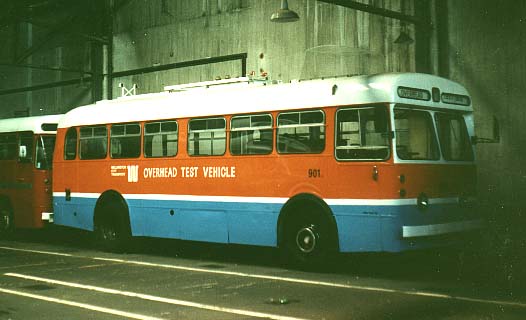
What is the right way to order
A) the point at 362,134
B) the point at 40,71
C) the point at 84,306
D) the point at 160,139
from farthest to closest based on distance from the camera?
the point at 40,71, the point at 160,139, the point at 362,134, the point at 84,306

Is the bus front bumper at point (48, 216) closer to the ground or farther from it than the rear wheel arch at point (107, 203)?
closer to the ground

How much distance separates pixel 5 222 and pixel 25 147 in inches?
82.0

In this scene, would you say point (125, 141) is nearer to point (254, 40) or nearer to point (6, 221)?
point (6, 221)

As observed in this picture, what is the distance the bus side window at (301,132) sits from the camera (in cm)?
1178

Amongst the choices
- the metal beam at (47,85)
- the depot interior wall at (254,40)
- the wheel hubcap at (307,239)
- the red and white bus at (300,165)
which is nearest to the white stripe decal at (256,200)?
the red and white bus at (300,165)

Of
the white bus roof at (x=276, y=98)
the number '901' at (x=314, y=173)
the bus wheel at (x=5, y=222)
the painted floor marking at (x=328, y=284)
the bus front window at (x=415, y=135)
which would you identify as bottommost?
the painted floor marking at (x=328, y=284)

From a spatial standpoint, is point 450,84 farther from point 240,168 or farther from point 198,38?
point 198,38

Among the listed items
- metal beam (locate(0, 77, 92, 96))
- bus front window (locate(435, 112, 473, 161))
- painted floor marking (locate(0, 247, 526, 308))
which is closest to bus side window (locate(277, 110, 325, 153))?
bus front window (locate(435, 112, 473, 161))

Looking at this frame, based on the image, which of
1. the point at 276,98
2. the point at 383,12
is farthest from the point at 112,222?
the point at 383,12

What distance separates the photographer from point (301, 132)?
1207 cm

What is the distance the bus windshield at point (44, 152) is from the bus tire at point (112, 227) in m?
3.35

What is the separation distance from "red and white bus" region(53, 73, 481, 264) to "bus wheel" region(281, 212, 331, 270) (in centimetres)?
2

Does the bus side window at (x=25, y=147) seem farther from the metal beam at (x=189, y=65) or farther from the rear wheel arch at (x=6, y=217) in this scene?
the metal beam at (x=189, y=65)

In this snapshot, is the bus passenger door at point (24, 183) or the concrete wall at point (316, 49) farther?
the bus passenger door at point (24, 183)
